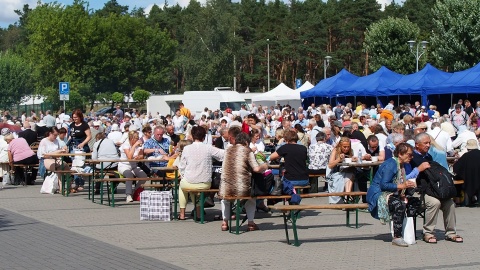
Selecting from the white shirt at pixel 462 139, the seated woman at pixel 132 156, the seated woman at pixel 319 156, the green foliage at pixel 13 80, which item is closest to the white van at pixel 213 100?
the white shirt at pixel 462 139

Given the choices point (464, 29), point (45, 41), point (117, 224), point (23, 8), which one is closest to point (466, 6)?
point (464, 29)

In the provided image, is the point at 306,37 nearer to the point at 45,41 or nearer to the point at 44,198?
the point at 45,41

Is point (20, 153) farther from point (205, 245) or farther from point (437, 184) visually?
point (437, 184)

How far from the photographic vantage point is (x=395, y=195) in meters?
11.6

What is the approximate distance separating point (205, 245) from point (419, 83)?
86.8ft

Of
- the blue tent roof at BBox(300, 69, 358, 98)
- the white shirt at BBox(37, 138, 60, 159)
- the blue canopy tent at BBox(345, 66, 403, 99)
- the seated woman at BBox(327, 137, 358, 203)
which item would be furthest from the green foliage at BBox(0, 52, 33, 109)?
the seated woman at BBox(327, 137, 358, 203)

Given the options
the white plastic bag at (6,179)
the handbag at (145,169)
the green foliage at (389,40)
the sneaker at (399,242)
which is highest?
the green foliage at (389,40)

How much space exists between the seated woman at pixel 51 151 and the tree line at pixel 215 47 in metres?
52.2

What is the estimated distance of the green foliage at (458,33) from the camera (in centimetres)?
5756

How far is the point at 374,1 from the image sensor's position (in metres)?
94.8

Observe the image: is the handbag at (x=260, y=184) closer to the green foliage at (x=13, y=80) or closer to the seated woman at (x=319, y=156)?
the seated woman at (x=319, y=156)

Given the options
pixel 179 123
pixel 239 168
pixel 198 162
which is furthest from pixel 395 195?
pixel 179 123

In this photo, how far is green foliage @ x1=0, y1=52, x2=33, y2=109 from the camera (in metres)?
92.3

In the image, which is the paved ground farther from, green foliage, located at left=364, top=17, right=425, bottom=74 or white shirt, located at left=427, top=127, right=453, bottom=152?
green foliage, located at left=364, top=17, right=425, bottom=74
